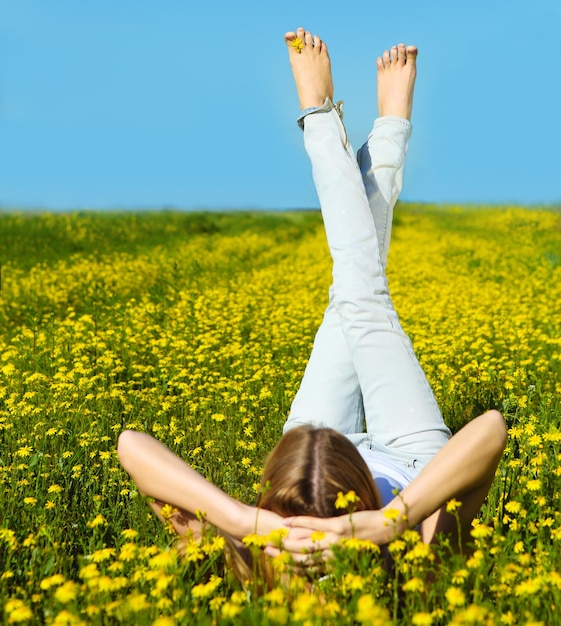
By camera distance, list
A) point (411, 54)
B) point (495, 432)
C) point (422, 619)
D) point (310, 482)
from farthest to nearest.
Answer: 1. point (411, 54)
2. point (495, 432)
3. point (310, 482)
4. point (422, 619)

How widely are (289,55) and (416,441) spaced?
85.4 inches

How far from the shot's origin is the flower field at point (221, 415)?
7.06ft

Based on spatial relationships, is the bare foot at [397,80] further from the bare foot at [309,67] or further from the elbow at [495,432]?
the elbow at [495,432]

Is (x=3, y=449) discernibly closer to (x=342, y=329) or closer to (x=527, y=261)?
(x=342, y=329)

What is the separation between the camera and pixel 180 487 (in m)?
2.49

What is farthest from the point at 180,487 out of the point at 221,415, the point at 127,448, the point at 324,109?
the point at 324,109

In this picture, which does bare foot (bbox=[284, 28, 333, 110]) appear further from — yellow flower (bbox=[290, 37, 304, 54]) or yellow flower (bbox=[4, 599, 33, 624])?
yellow flower (bbox=[4, 599, 33, 624])

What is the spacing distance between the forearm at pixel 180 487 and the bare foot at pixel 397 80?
7.60 ft

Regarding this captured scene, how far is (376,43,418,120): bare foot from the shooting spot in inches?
166

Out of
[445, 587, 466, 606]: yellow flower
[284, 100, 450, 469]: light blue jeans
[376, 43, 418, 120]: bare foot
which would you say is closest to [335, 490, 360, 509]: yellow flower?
[445, 587, 466, 606]: yellow flower

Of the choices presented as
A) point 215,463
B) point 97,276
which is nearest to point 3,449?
point 215,463

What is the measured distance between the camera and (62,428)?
431 centimetres

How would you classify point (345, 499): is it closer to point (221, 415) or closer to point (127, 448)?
point (127, 448)

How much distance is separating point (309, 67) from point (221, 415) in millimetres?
1712
